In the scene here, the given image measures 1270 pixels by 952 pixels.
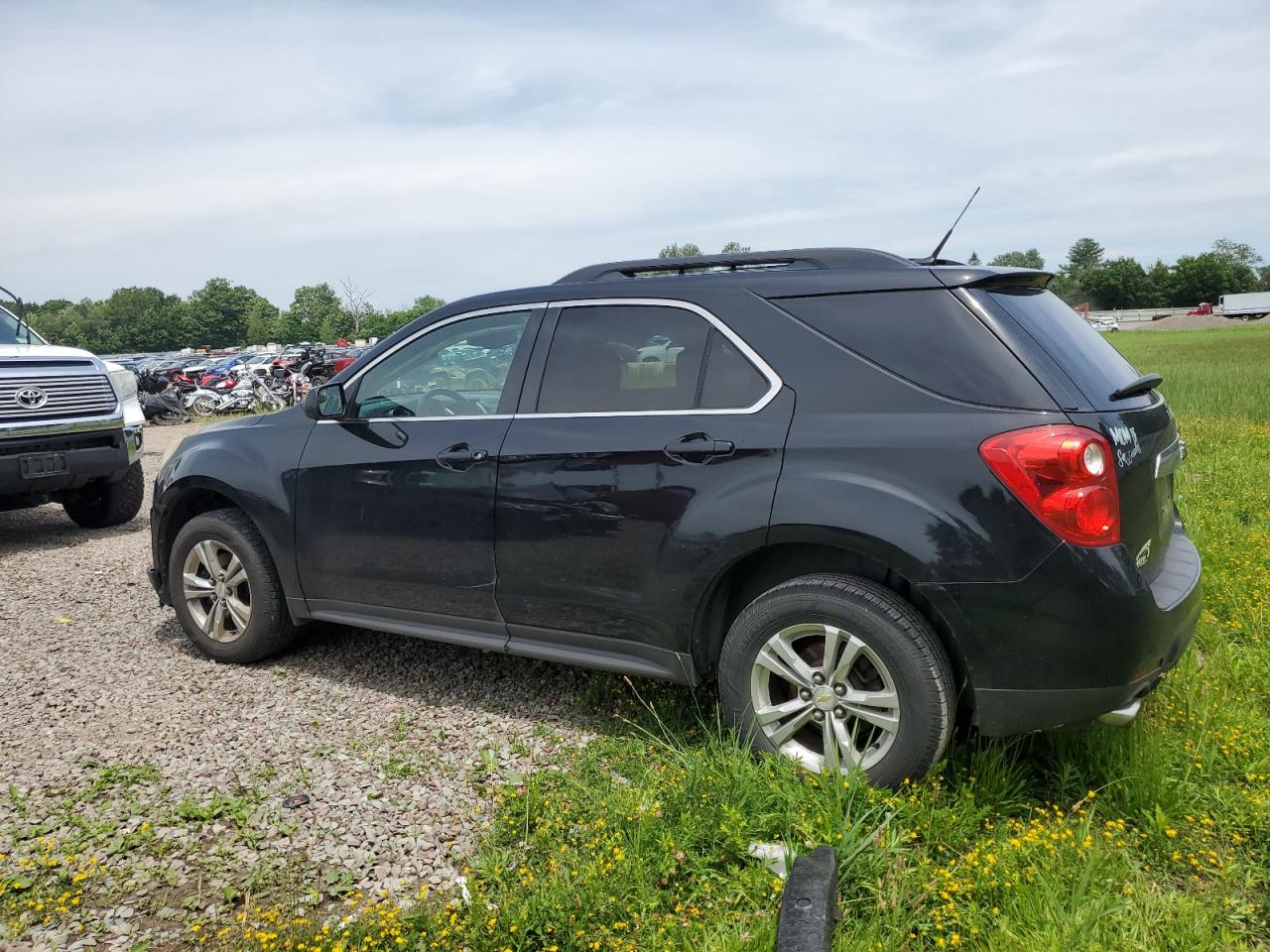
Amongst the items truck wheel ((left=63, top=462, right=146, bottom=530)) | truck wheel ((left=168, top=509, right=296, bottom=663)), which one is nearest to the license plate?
truck wheel ((left=63, top=462, right=146, bottom=530))

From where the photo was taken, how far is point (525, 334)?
4109 millimetres

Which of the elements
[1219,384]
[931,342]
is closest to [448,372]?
[931,342]

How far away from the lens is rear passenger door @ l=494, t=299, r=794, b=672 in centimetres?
339

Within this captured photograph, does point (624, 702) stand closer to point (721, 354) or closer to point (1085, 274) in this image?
point (721, 354)

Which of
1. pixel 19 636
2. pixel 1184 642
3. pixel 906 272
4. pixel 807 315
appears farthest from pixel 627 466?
pixel 19 636

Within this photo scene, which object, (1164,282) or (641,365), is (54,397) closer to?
(641,365)

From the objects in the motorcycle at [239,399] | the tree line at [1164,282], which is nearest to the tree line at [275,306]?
the tree line at [1164,282]

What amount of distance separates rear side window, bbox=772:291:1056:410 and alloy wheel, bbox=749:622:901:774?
33.5 inches

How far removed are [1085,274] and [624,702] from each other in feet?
500

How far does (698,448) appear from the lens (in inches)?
136

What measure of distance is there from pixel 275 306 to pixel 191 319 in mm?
19494

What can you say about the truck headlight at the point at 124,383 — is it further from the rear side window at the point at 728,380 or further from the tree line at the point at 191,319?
the tree line at the point at 191,319

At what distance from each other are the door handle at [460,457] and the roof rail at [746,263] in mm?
793

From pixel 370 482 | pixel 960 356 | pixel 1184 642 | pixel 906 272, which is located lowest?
pixel 1184 642
